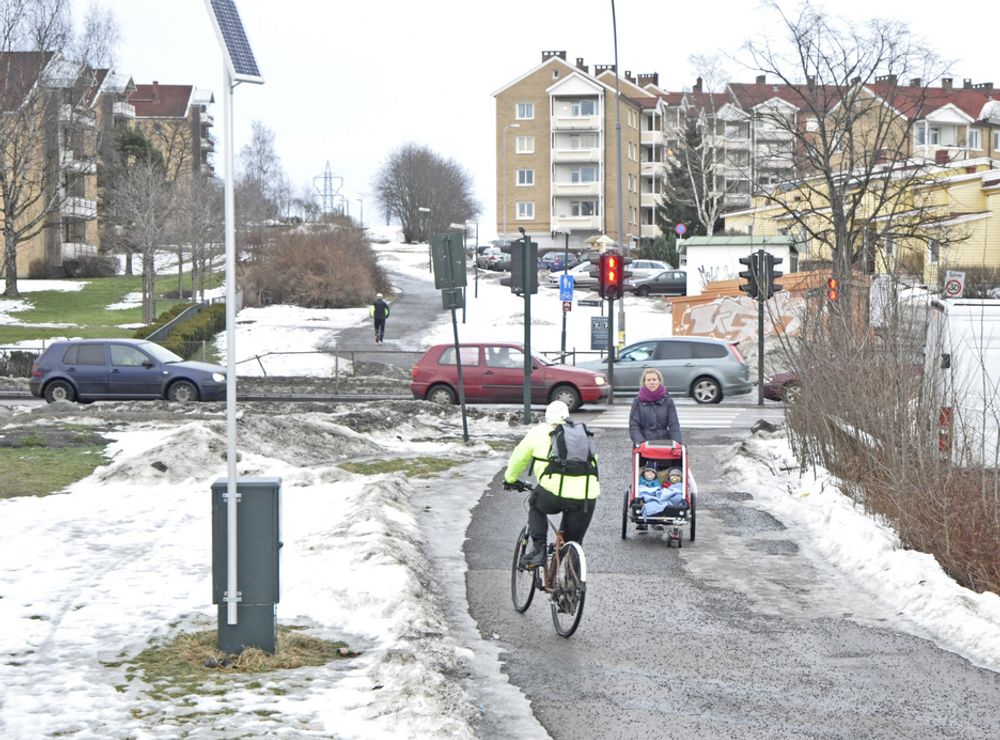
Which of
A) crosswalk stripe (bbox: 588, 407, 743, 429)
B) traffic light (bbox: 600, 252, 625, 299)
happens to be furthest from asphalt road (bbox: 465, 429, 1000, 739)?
traffic light (bbox: 600, 252, 625, 299)

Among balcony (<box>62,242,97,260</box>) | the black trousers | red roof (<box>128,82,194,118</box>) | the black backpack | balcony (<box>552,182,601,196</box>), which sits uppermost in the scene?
red roof (<box>128,82,194,118</box>)

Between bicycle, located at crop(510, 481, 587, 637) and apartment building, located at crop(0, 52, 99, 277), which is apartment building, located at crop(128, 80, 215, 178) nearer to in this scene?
apartment building, located at crop(0, 52, 99, 277)

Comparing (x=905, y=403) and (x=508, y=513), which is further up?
(x=905, y=403)

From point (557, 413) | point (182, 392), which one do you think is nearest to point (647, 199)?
point (182, 392)

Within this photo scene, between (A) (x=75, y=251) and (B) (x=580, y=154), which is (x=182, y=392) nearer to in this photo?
(A) (x=75, y=251)

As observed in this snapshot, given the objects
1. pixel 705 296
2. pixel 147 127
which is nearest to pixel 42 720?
pixel 705 296

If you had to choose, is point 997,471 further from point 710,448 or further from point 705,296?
point 705,296

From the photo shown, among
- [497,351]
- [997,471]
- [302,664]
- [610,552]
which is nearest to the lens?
[302,664]

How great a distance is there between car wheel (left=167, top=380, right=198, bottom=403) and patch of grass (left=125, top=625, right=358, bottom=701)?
21.4 metres

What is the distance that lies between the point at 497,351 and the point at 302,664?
21.9 metres

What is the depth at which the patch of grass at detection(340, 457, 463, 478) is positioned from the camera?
17.4m

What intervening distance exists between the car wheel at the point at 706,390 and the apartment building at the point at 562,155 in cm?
7067

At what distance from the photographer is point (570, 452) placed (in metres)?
9.05

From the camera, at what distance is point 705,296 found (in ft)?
146
